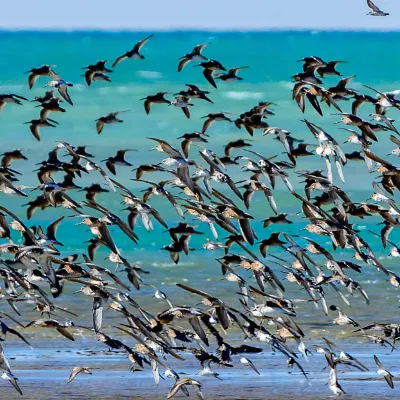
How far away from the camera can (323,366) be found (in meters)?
23.0

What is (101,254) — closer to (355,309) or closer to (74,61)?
(355,309)

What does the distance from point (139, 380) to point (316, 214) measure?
15.8ft

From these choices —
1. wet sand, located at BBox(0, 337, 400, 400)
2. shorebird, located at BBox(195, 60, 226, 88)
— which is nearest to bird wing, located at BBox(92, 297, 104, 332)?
wet sand, located at BBox(0, 337, 400, 400)

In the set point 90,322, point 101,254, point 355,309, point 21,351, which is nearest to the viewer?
point 21,351

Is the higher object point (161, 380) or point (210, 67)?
point (210, 67)

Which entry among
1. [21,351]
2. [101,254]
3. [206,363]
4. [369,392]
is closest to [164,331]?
[206,363]
